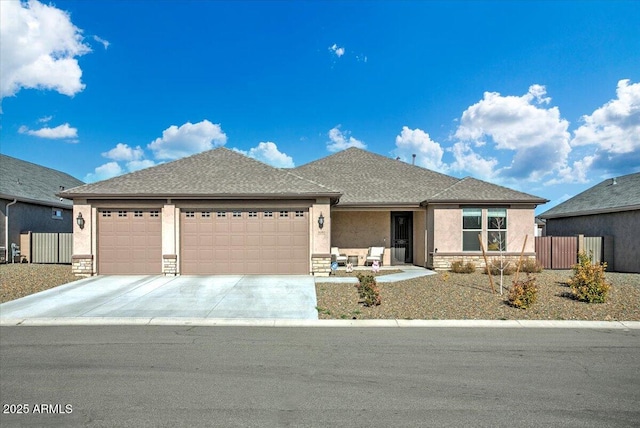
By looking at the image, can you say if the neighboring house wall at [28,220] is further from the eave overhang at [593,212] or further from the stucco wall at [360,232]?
the eave overhang at [593,212]

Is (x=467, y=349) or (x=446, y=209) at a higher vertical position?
(x=446, y=209)

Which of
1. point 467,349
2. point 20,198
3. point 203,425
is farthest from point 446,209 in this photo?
point 20,198

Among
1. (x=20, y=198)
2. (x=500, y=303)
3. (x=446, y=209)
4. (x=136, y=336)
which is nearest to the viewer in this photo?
(x=136, y=336)

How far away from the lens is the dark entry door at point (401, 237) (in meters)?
18.5

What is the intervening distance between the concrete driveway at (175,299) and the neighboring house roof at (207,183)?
124 inches

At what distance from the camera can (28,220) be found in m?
19.1

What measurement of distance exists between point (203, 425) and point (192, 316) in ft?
17.2

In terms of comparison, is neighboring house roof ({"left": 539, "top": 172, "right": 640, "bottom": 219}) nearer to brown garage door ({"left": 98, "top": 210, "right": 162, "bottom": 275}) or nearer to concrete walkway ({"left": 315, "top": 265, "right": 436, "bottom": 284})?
concrete walkway ({"left": 315, "top": 265, "right": 436, "bottom": 284})

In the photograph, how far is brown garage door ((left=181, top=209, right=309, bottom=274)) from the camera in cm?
1462

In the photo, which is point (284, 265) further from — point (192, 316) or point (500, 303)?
point (500, 303)

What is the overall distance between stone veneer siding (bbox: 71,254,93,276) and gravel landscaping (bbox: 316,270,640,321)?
8.80 meters

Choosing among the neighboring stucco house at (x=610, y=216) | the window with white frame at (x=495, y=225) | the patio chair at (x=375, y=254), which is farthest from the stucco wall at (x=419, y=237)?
the neighboring stucco house at (x=610, y=216)

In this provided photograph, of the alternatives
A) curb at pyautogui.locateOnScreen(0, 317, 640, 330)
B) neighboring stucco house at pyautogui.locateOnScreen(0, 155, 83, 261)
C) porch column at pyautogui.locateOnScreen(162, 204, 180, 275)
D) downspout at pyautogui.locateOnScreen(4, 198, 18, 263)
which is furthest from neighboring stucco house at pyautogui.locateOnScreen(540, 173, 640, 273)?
downspout at pyautogui.locateOnScreen(4, 198, 18, 263)

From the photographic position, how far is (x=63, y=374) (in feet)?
17.7
